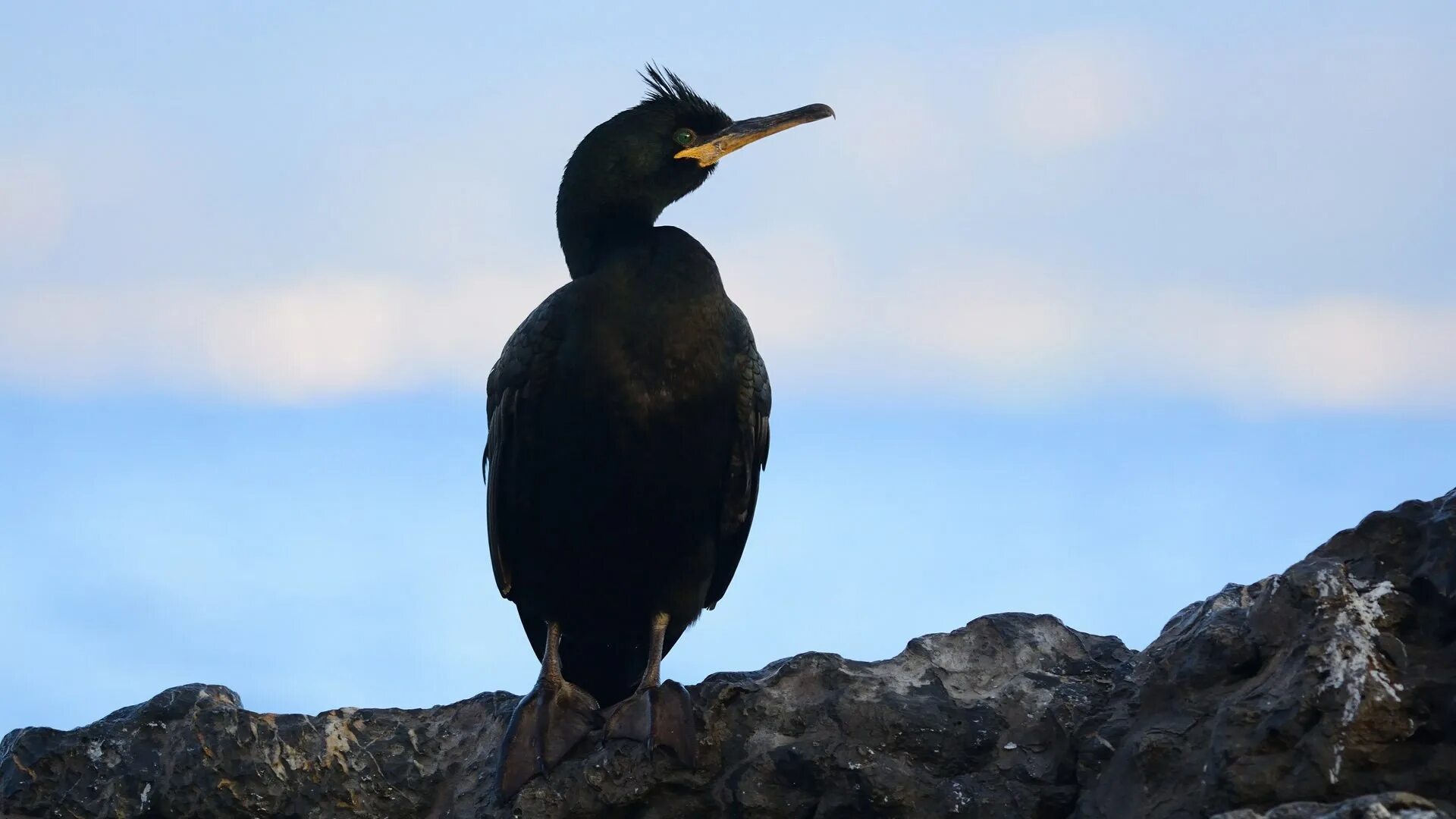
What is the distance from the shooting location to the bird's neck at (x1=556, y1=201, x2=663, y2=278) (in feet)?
18.3

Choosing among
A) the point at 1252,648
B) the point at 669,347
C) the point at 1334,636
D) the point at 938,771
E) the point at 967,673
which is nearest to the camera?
the point at 1334,636

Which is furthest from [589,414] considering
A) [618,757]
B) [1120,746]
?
[1120,746]

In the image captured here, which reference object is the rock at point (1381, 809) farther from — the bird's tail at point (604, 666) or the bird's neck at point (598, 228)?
the bird's neck at point (598, 228)

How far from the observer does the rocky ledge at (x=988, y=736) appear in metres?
3.62

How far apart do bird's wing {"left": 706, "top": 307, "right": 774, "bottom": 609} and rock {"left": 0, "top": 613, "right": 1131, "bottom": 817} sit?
0.73 metres

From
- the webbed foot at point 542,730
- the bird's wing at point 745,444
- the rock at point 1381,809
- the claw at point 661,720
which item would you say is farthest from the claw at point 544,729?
the rock at point 1381,809

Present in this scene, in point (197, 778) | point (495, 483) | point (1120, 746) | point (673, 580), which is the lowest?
point (1120, 746)

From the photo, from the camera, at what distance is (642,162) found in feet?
18.8

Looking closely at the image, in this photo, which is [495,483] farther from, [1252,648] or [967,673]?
[1252,648]

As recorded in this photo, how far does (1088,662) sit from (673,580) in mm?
1479

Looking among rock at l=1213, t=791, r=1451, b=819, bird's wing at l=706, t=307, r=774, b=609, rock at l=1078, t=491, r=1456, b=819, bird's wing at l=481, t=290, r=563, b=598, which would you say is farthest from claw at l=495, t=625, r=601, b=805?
rock at l=1213, t=791, r=1451, b=819

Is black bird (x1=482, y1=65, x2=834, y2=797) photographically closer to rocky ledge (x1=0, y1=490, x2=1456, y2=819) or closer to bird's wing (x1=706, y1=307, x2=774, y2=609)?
bird's wing (x1=706, y1=307, x2=774, y2=609)

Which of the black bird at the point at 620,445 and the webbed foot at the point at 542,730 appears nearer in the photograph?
the webbed foot at the point at 542,730

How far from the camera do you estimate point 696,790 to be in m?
4.77
